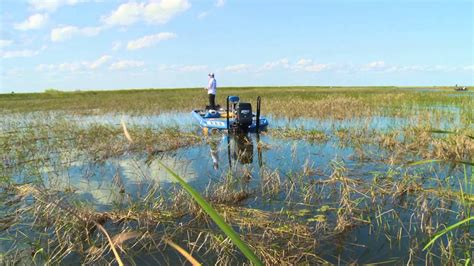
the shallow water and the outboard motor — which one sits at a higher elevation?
the outboard motor

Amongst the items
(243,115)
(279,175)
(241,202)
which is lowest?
(241,202)

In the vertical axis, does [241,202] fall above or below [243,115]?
below

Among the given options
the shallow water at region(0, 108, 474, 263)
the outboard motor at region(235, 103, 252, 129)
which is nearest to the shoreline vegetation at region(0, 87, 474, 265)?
the shallow water at region(0, 108, 474, 263)

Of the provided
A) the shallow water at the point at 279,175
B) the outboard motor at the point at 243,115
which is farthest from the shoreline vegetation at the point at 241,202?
the outboard motor at the point at 243,115

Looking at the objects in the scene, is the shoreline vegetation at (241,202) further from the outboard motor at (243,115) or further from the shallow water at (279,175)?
the outboard motor at (243,115)

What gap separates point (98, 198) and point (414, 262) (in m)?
4.94

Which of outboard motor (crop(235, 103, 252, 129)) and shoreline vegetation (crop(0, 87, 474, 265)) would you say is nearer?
shoreline vegetation (crop(0, 87, 474, 265))

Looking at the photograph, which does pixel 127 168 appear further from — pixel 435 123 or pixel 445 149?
pixel 435 123

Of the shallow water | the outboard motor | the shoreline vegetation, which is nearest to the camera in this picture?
the shoreline vegetation

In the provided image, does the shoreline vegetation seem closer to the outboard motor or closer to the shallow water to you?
the shallow water

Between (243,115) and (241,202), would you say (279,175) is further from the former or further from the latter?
(243,115)

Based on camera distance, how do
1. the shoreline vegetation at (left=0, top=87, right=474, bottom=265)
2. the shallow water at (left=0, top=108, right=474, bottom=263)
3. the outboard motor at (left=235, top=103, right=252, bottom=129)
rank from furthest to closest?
1. the outboard motor at (left=235, top=103, right=252, bottom=129)
2. the shallow water at (left=0, top=108, right=474, bottom=263)
3. the shoreline vegetation at (left=0, top=87, right=474, bottom=265)

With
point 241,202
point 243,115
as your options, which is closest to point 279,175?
point 241,202

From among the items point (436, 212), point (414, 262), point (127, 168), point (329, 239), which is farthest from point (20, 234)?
point (436, 212)
